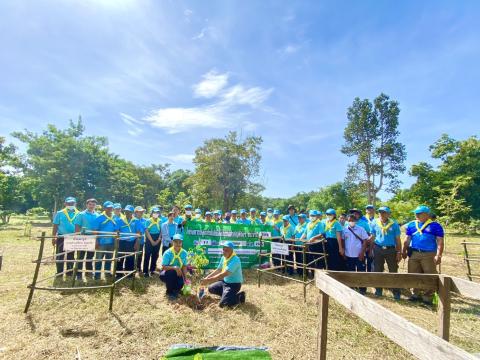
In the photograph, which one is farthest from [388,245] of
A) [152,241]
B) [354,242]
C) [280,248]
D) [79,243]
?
[79,243]

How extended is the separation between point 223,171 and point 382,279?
23.1 m

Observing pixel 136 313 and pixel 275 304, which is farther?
pixel 275 304

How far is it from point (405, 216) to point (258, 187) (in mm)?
12549

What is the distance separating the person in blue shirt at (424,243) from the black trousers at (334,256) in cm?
177

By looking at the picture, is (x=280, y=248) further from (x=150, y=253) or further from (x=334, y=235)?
(x=150, y=253)

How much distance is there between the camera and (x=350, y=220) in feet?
24.1

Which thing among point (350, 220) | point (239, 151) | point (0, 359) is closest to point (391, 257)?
point (350, 220)

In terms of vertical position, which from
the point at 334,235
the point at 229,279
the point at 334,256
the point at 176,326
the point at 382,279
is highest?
the point at 334,235

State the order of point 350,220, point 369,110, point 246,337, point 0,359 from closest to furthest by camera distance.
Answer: point 0,359 → point 246,337 → point 350,220 → point 369,110

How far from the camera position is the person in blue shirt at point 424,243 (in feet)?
19.7

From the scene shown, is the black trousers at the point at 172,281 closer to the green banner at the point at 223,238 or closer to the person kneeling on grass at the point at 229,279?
the person kneeling on grass at the point at 229,279

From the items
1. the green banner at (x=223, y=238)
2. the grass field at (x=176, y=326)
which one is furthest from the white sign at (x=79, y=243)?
the green banner at (x=223, y=238)

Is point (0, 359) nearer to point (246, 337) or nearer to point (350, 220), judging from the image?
point (246, 337)

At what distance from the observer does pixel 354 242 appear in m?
7.14
